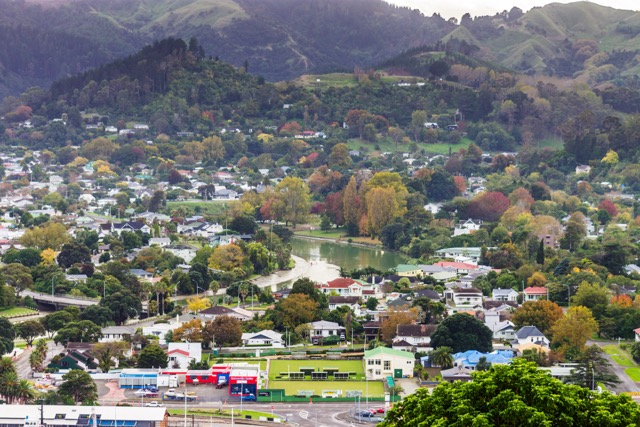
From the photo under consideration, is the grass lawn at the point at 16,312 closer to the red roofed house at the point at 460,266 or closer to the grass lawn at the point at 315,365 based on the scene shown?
the grass lawn at the point at 315,365

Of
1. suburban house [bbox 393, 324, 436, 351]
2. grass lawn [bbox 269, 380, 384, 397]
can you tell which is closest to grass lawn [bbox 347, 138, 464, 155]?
suburban house [bbox 393, 324, 436, 351]

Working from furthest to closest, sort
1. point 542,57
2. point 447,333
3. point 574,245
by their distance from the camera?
point 542,57 < point 574,245 < point 447,333

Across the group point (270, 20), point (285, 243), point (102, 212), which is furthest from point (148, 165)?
point (270, 20)

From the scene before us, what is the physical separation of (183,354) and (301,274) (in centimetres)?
1539

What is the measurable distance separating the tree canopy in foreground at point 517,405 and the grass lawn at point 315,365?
14.6 meters

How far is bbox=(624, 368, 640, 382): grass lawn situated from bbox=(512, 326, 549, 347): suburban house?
243 cm

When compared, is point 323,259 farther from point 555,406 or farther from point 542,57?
point 542,57

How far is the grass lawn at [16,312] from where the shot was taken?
3847 cm

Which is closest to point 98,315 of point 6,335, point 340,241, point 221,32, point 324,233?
point 6,335

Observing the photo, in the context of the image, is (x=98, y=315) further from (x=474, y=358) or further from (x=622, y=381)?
(x=622, y=381)

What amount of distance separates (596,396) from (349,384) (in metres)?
14.0

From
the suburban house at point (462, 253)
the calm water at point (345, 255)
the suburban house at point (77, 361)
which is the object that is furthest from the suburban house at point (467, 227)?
the suburban house at point (77, 361)

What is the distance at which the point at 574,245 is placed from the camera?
4906 cm

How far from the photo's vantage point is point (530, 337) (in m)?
33.9
